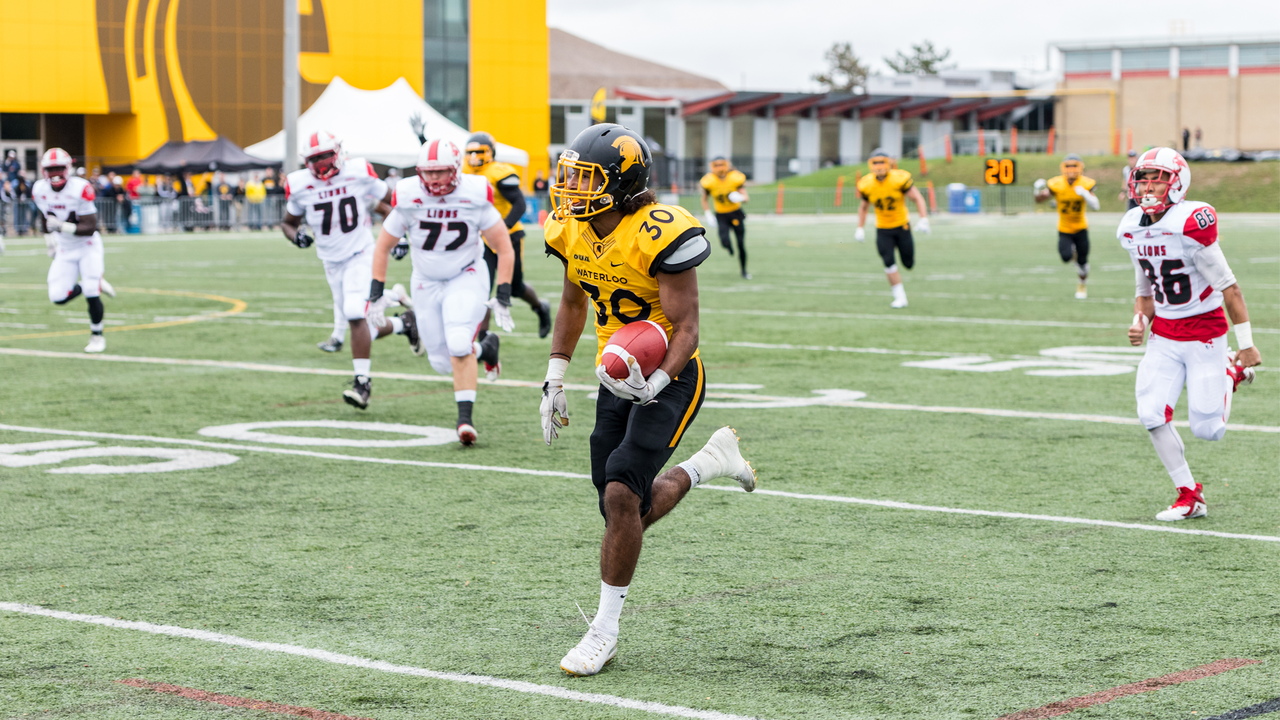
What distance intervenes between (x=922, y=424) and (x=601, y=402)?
5.02 metres

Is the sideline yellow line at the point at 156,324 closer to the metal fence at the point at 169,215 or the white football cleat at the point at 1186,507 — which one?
the white football cleat at the point at 1186,507

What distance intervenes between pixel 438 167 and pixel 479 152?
139 inches

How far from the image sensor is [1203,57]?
8562 centimetres

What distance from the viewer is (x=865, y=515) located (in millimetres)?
7234

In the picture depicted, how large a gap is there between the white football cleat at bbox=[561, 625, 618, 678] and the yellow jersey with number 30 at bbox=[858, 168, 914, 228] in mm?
14083

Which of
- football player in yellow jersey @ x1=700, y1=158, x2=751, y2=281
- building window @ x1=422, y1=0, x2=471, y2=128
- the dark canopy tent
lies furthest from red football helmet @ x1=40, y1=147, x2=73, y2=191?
building window @ x1=422, y1=0, x2=471, y2=128

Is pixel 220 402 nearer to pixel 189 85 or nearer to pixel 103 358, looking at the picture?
pixel 103 358

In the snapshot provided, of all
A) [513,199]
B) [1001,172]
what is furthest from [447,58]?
[513,199]

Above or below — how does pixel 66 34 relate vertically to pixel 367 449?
above

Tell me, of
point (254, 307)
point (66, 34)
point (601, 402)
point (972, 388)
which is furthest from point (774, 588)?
point (66, 34)

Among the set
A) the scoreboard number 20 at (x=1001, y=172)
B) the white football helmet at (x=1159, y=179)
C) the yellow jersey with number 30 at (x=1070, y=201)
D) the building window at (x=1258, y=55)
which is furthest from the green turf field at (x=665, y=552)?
the building window at (x=1258, y=55)

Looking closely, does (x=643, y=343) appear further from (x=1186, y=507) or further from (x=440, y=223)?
(x=440, y=223)

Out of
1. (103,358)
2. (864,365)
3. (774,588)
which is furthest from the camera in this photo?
(103,358)

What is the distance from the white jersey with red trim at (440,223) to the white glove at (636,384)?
15.9ft
